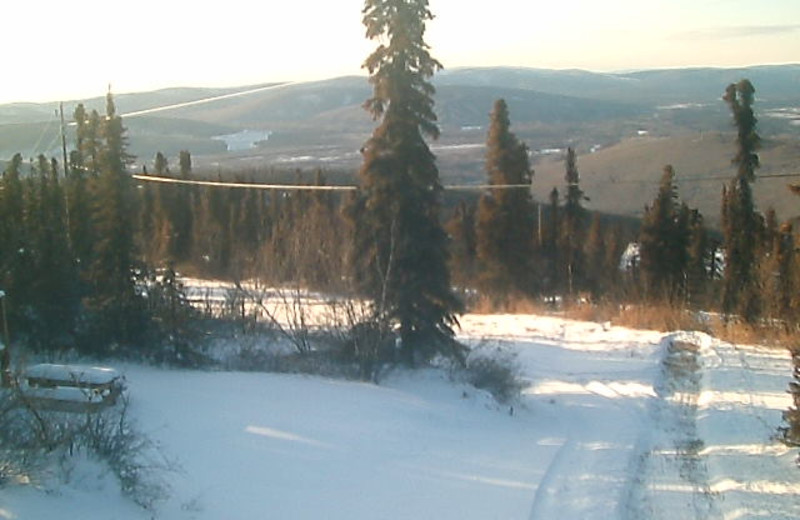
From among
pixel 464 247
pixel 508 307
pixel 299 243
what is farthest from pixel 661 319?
pixel 464 247

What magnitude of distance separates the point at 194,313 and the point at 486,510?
9.16 meters

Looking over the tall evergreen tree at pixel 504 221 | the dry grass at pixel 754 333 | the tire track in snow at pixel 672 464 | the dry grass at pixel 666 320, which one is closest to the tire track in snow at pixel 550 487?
the tire track in snow at pixel 672 464

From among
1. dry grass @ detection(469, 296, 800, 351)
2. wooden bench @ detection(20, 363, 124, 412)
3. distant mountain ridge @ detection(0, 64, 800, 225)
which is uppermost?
distant mountain ridge @ detection(0, 64, 800, 225)

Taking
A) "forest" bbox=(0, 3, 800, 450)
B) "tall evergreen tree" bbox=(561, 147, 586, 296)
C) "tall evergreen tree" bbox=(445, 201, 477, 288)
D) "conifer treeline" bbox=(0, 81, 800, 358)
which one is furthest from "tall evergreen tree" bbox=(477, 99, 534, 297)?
"forest" bbox=(0, 3, 800, 450)

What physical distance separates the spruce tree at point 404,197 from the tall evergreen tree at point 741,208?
681 inches

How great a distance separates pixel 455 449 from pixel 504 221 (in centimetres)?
2661

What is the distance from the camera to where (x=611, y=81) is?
313 feet

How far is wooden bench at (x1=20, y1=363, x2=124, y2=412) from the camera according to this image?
9695mm

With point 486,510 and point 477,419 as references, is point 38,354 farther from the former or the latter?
point 486,510

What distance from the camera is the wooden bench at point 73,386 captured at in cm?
970

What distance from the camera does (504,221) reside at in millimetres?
36469

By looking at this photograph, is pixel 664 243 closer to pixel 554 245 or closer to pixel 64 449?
pixel 554 245

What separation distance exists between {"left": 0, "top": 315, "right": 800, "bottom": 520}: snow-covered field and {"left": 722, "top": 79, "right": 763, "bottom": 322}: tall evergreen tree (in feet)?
54.0

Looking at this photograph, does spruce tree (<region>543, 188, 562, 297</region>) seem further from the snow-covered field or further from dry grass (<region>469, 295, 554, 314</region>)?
the snow-covered field
